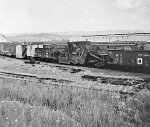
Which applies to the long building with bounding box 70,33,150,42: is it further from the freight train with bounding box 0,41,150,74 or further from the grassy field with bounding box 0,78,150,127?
the grassy field with bounding box 0,78,150,127

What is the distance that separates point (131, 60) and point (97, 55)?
3.09 metres

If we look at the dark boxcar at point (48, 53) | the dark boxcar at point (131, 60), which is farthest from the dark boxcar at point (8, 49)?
the dark boxcar at point (131, 60)

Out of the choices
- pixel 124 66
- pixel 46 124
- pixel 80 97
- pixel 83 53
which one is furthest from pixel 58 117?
pixel 83 53

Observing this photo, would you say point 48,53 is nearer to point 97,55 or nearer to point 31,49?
point 31,49

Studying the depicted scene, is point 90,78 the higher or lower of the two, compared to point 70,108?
higher

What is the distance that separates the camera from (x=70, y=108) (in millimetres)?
6238

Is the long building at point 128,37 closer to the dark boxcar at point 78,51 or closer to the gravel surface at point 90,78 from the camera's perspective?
the dark boxcar at point 78,51

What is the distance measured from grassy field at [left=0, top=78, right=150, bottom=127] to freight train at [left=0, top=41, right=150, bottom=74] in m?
6.66

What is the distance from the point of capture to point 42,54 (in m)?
20.9

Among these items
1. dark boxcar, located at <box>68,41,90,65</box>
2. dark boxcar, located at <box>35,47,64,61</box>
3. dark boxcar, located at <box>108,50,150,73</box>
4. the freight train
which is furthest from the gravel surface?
dark boxcar, located at <box>35,47,64,61</box>

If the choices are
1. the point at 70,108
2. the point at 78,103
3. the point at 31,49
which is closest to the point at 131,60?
the point at 78,103

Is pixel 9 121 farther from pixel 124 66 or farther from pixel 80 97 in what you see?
pixel 124 66

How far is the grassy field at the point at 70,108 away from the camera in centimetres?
510

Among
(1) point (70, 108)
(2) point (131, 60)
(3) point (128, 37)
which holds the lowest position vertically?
(1) point (70, 108)
